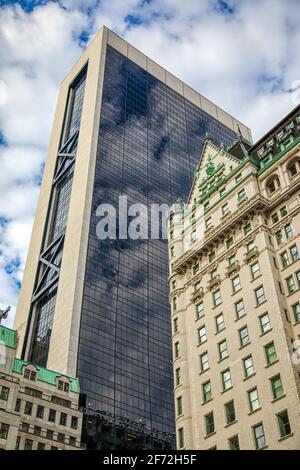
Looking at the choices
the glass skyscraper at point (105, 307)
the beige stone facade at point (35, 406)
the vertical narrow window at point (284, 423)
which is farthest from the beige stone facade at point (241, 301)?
the glass skyscraper at point (105, 307)

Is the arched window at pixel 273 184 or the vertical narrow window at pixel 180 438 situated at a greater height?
the arched window at pixel 273 184

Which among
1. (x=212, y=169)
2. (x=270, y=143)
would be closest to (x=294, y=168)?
(x=270, y=143)

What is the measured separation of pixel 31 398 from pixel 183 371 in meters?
46.6

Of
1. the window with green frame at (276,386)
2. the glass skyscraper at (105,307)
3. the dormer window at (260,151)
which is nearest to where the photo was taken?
the window with green frame at (276,386)

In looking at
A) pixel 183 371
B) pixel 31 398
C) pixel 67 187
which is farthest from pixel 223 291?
pixel 67 187

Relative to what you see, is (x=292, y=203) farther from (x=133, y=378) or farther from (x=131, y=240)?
(x=131, y=240)

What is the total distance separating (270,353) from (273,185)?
74.2 feet

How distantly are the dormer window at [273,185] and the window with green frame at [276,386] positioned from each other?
2385cm

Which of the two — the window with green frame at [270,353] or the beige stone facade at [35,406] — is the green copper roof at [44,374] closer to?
the beige stone facade at [35,406]

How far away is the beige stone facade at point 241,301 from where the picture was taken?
5488 centimetres

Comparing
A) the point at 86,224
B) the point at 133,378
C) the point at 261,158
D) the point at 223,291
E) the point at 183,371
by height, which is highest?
the point at 86,224

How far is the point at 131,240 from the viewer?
177375 mm

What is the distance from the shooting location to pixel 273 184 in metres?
71.8

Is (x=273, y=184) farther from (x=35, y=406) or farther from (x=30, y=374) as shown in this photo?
(x=30, y=374)
